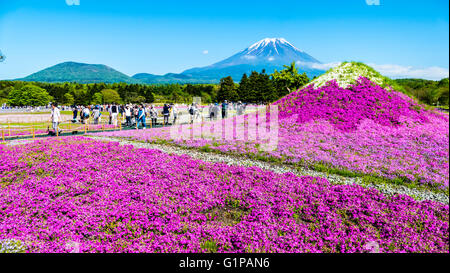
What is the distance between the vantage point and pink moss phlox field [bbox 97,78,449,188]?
41.1ft

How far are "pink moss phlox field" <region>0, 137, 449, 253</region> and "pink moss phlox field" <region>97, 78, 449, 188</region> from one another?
3.79m

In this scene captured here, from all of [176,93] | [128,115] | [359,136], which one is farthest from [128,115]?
[176,93]

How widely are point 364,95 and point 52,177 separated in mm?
24547

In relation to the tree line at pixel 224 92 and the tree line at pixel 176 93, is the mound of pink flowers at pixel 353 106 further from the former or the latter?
the tree line at pixel 176 93

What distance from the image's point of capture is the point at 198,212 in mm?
7371

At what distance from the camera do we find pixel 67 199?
7.83 metres

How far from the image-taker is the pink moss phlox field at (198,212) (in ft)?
18.4

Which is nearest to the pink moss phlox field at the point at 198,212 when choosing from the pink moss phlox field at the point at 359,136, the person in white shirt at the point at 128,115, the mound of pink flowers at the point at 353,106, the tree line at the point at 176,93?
the pink moss phlox field at the point at 359,136

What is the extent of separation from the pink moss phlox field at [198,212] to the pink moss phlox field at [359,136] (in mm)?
3786

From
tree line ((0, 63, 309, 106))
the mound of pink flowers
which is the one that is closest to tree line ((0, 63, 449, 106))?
tree line ((0, 63, 309, 106))

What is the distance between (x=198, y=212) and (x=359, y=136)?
14770 mm

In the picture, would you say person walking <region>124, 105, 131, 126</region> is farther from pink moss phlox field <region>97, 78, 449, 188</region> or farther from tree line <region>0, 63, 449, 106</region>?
tree line <region>0, 63, 449, 106</region>
